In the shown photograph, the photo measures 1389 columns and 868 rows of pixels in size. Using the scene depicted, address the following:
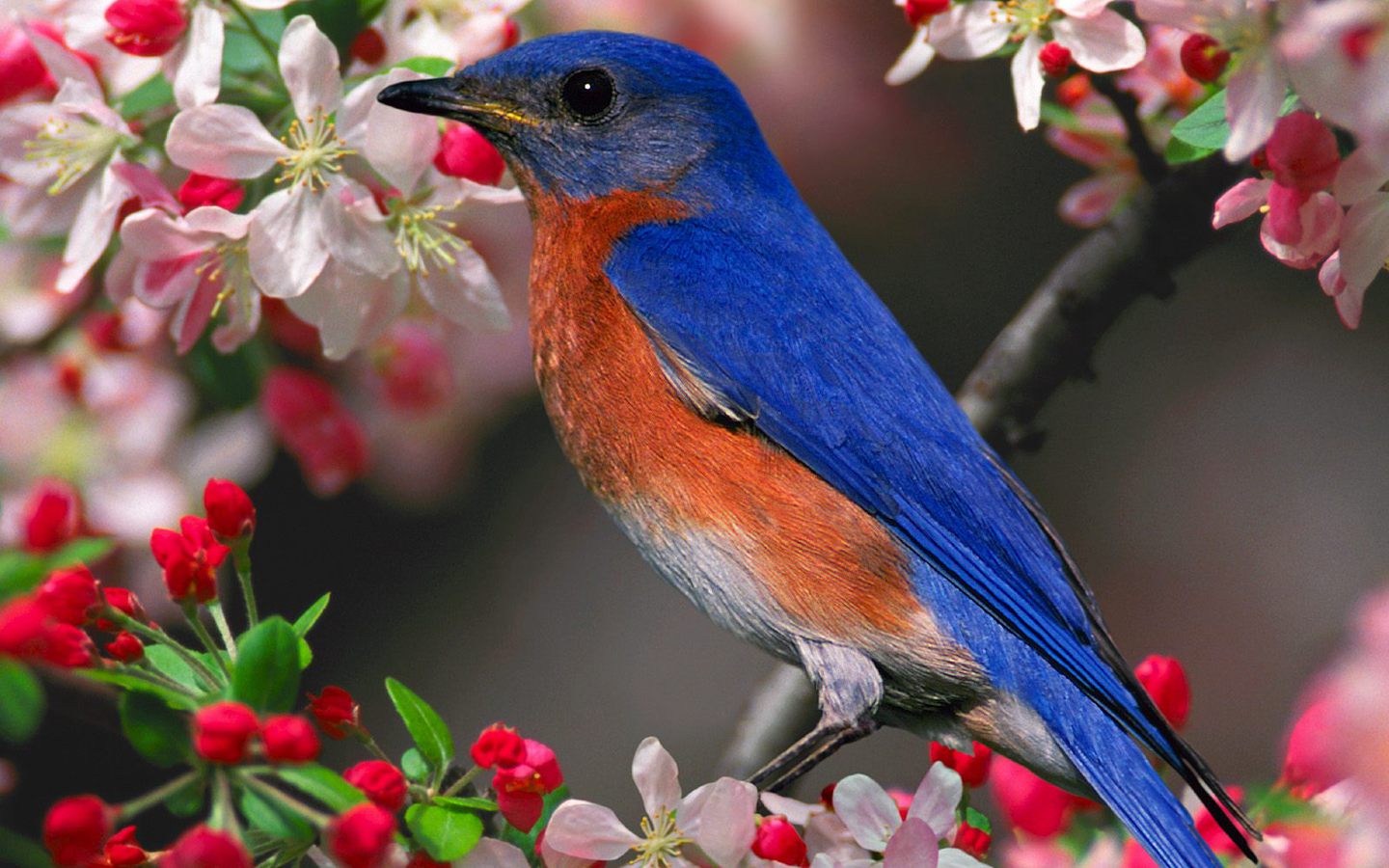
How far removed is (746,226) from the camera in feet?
9.08

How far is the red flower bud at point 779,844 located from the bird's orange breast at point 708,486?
1.54 ft

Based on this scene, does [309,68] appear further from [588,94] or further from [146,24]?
[588,94]

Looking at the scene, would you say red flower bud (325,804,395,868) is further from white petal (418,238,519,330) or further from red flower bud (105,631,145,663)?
white petal (418,238,519,330)

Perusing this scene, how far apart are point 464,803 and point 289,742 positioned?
0.39 m

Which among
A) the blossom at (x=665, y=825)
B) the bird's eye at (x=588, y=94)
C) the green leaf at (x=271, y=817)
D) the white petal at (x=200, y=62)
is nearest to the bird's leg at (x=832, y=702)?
the blossom at (x=665, y=825)

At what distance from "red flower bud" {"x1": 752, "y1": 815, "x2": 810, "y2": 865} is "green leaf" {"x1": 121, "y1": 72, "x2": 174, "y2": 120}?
1.43 meters

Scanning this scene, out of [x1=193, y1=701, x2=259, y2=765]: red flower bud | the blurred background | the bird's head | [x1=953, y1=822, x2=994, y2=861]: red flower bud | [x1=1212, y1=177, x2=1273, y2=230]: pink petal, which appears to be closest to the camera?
[x1=193, y1=701, x2=259, y2=765]: red flower bud

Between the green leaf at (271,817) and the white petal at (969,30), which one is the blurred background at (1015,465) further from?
the green leaf at (271,817)

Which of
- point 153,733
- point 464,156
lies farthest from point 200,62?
point 153,733

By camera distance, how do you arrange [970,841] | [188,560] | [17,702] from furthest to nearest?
[970,841] < [188,560] < [17,702]

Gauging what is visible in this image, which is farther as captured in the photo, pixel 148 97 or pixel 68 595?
pixel 148 97

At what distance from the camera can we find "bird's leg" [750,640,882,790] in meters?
2.33

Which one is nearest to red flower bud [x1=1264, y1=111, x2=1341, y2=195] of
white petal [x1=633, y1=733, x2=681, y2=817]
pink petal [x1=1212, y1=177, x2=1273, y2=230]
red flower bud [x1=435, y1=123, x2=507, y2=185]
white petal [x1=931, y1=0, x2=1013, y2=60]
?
pink petal [x1=1212, y1=177, x2=1273, y2=230]

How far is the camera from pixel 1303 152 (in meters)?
1.80
